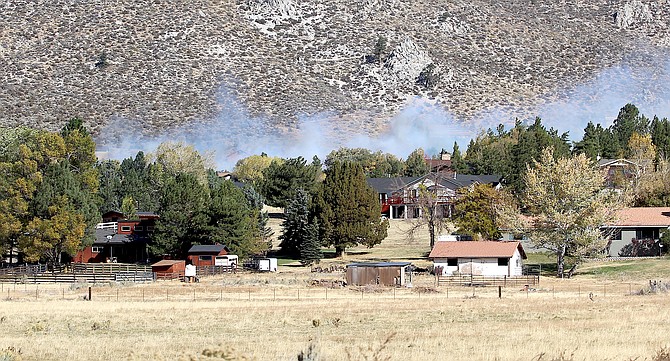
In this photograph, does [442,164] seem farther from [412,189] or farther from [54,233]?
[54,233]

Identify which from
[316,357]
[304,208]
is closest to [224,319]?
[316,357]

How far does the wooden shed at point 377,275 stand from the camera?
236 feet

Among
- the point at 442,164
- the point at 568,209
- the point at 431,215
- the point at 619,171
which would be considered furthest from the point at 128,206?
the point at 442,164

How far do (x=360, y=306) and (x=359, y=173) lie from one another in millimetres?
47473

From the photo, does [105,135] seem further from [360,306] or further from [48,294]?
[360,306]

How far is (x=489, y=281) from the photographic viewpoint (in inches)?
2894

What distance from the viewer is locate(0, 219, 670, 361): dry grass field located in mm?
34844

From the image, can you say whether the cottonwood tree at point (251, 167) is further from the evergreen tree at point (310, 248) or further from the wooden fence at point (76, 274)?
the wooden fence at point (76, 274)

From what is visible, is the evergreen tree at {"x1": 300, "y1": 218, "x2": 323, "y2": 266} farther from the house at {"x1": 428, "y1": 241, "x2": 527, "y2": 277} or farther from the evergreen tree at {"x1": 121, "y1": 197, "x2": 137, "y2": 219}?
the evergreen tree at {"x1": 121, "y1": 197, "x2": 137, "y2": 219}

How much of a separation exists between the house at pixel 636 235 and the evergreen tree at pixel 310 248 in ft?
73.2

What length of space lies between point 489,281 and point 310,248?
21484 mm

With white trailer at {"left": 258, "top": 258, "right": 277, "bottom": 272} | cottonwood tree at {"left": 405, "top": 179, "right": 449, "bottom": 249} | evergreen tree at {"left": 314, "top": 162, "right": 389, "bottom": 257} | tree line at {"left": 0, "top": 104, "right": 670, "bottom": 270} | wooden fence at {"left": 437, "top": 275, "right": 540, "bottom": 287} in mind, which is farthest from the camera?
cottonwood tree at {"left": 405, "top": 179, "right": 449, "bottom": 249}

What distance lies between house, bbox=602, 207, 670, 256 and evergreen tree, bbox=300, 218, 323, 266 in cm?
2231

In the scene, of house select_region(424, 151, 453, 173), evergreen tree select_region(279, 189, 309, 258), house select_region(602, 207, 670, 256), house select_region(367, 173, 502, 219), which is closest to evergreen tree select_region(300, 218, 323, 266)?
evergreen tree select_region(279, 189, 309, 258)
